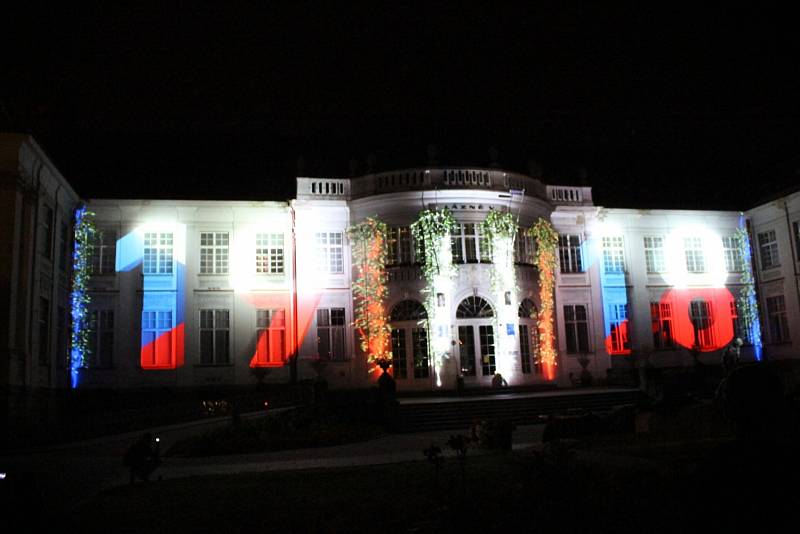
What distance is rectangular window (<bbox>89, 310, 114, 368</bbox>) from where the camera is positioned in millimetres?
26125

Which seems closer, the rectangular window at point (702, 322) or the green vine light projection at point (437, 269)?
the green vine light projection at point (437, 269)

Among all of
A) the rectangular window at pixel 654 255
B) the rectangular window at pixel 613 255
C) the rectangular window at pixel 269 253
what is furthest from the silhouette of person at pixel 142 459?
the rectangular window at pixel 654 255

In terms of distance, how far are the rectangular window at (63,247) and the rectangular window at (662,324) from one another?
926 inches

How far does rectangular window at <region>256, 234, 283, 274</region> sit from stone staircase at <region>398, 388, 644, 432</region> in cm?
817

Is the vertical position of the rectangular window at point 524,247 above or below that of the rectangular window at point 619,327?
above

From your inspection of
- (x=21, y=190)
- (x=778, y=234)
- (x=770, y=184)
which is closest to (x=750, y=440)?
(x=21, y=190)

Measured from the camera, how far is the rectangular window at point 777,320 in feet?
99.2

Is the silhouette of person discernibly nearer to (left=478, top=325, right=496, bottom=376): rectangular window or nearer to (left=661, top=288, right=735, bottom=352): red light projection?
(left=478, top=325, right=496, bottom=376): rectangular window

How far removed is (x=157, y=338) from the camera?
1046 inches

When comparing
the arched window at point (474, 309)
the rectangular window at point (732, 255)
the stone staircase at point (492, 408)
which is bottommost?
the stone staircase at point (492, 408)

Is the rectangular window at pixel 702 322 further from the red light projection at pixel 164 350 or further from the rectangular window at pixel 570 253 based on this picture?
the red light projection at pixel 164 350

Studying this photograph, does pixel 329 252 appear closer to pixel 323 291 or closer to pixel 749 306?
pixel 323 291

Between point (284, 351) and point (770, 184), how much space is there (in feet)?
75.6

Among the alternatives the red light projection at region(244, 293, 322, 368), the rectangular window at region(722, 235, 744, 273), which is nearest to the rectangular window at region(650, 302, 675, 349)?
the rectangular window at region(722, 235, 744, 273)
